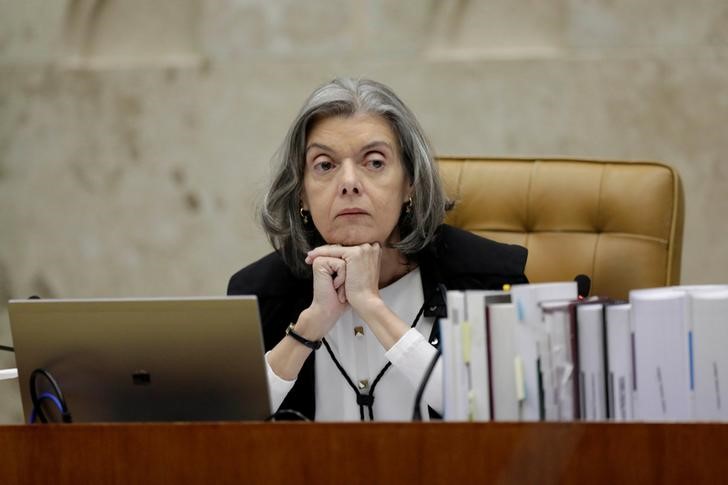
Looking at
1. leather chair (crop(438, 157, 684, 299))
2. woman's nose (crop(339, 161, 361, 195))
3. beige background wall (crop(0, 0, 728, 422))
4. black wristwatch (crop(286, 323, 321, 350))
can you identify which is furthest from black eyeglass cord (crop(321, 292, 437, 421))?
beige background wall (crop(0, 0, 728, 422))

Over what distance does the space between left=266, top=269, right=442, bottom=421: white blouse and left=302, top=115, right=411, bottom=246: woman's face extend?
0.47 ft

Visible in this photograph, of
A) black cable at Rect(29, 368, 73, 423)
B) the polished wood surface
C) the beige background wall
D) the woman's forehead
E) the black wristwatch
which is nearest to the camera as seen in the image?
the polished wood surface

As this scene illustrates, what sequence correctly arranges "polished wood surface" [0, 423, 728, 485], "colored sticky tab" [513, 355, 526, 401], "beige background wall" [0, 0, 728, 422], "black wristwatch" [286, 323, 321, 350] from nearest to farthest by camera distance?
"polished wood surface" [0, 423, 728, 485]
"colored sticky tab" [513, 355, 526, 401]
"black wristwatch" [286, 323, 321, 350]
"beige background wall" [0, 0, 728, 422]

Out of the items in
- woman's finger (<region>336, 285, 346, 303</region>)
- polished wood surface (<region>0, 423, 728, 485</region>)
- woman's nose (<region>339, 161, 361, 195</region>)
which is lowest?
polished wood surface (<region>0, 423, 728, 485</region>)

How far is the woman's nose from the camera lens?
1.97 meters

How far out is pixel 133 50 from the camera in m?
3.41

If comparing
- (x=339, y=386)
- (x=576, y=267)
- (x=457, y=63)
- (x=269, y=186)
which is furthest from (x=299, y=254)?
(x=457, y=63)

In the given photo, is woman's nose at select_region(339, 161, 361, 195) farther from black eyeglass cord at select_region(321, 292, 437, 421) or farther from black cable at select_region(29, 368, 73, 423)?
black cable at select_region(29, 368, 73, 423)

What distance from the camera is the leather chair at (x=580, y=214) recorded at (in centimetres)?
230

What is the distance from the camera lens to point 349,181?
1.97 m

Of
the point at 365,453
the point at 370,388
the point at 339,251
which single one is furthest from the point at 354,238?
the point at 365,453

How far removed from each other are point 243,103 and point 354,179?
1.43 meters

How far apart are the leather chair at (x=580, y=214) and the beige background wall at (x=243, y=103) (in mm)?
820

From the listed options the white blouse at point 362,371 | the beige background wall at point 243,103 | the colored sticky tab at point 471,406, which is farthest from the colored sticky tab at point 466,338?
the beige background wall at point 243,103
